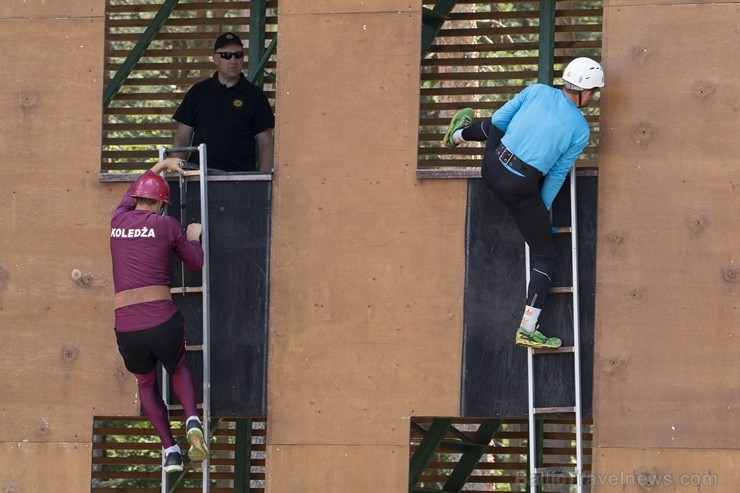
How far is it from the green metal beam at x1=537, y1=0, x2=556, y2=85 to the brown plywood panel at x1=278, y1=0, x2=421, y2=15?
2450mm

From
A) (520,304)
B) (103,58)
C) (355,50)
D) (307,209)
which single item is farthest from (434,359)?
(103,58)

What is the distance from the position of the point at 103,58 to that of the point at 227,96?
1.20m

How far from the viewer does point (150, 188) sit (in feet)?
30.7

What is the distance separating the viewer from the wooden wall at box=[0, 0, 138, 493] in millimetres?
9969

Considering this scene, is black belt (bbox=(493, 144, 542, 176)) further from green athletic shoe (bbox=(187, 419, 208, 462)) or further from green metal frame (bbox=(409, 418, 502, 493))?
green metal frame (bbox=(409, 418, 502, 493))

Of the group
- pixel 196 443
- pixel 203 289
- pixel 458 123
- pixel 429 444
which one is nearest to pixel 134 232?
pixel 203 289

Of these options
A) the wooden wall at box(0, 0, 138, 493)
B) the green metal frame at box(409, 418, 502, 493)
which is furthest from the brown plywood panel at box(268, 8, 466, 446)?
the green metal frame at box(409, 418, 502, 493)

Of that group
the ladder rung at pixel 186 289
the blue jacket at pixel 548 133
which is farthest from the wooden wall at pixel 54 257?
the blue jacket at pixel 548 133

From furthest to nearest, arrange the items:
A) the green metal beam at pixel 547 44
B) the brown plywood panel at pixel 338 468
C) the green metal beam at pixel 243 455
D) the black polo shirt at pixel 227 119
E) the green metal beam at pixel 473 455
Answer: the green metal beam at pixel 473 455 < the green metal beam at pixel 243 455 < the green metal beam at pixel 547 44 < the black polo shirt at pixel 227 119 < the brown plywood panel at pixel 338 468

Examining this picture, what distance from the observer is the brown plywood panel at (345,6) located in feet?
32.3

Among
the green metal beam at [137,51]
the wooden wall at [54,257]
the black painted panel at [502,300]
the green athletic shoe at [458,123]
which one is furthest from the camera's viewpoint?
the green metal beam at [137,51]

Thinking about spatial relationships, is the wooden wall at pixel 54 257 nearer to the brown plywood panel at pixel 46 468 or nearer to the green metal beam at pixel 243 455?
the brown plywood panel at pixel 46 468

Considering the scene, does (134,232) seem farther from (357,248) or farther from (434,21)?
(434,21)

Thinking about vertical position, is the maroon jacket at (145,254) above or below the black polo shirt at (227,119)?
below
